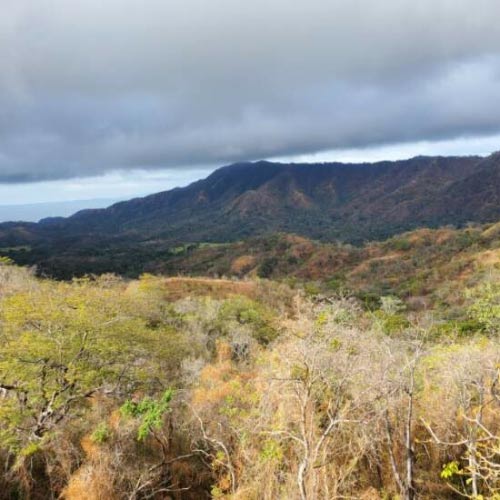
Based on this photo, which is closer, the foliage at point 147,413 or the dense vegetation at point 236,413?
the dense vegetation at point 236,413

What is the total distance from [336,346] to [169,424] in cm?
534

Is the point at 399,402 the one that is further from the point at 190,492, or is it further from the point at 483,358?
the point at 190,492

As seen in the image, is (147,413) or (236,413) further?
(236,413)

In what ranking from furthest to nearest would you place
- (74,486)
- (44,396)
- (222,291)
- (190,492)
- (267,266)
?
1. (267,266)
2. (222,291)
3. (44,396)
4. (190,492)
5. (74,486)

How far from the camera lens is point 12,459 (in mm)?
12672

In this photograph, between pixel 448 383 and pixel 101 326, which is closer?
pixel 448 383

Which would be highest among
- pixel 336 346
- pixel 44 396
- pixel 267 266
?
pixel 336 346

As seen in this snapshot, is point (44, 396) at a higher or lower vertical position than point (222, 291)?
higher

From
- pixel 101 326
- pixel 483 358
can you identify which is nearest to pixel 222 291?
pixel 101 326

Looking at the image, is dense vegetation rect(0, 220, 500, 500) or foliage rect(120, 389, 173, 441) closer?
dense vegetation rect(0, 220, 500, 500)

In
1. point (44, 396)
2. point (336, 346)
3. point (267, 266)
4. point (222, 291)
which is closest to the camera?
point (336, 346)

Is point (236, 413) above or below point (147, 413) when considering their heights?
below

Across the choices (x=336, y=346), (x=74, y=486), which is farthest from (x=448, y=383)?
(x=74, y=486)

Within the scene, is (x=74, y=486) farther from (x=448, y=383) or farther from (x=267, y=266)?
(x=267, y=266)
